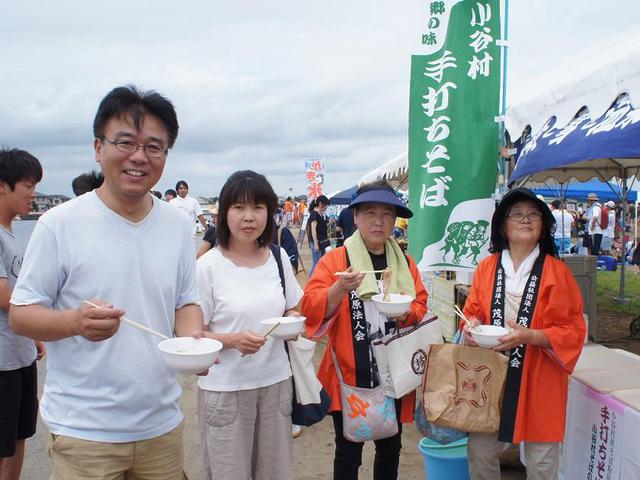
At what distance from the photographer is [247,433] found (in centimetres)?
243

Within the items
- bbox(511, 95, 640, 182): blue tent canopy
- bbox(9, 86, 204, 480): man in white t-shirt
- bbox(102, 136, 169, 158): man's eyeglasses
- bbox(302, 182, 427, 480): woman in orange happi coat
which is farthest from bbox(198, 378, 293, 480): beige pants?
bbox(511, 95, 640, 182): blue tent canopy

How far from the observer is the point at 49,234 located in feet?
5.29

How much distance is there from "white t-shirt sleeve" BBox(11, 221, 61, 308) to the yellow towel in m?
1.57

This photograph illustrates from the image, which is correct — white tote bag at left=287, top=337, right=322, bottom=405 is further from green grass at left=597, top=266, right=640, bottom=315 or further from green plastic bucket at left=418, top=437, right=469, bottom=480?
green grass at left=597, top=266, right=640, bottom=315

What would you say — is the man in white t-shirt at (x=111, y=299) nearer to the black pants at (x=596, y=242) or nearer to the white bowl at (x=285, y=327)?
the white bowl at (x=285, y=327)

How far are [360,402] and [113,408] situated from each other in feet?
4.65

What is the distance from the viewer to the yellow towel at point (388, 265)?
107 inches

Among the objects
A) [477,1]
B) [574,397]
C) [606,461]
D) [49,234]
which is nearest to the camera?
[49,234]

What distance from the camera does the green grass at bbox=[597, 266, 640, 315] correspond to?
30.3 feet

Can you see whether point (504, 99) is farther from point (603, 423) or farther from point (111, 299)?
point (111, 299)

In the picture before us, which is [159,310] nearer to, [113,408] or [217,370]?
[113,408]

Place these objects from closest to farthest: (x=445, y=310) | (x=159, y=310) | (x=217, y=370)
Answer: (x=159, y=310) < (x=217, y=370) < (x=445, y=310)

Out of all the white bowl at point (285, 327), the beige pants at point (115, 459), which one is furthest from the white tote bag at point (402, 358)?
the beige pants at point (115, 459)

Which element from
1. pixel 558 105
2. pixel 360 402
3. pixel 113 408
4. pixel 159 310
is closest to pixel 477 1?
pixel 558 105
